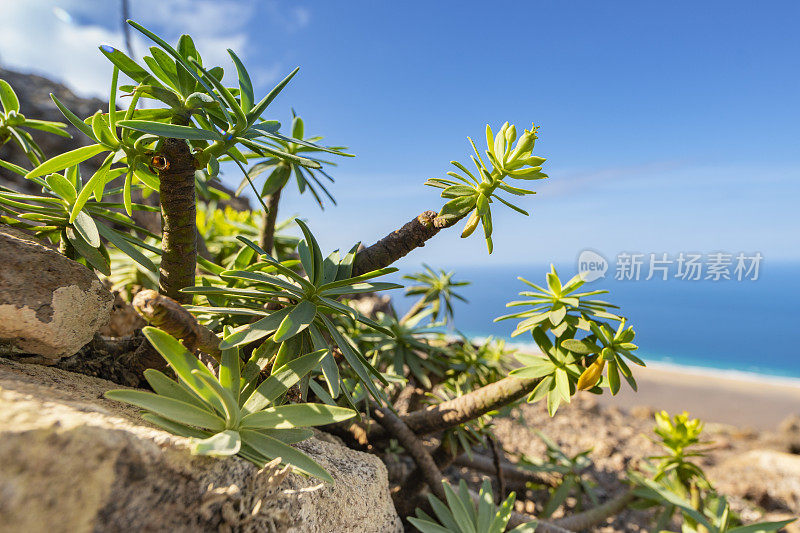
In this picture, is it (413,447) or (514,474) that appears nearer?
(413,447)

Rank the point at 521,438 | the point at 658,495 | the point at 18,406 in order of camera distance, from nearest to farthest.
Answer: the point at 18,406 → the point at 658,495 → the point at 521,438

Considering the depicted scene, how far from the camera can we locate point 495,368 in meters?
2.15

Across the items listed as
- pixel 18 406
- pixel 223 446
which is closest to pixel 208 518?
pixel 223 446

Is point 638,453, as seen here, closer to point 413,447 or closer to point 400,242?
point 413,447

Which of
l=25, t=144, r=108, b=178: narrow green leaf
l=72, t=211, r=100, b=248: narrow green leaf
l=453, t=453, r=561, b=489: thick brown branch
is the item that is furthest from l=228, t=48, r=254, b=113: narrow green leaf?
l=453, t=453, r=561, b=489: thick brown branch

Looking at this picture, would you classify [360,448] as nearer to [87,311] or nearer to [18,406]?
[87,311]

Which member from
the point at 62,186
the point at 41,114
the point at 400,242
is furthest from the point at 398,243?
the point at 41,114

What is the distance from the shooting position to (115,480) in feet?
2.18

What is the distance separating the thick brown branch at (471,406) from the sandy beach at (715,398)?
226 inches

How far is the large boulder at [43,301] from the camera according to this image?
0.98 meters

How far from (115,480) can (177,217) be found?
600 mm

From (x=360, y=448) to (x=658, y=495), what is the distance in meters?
1.45

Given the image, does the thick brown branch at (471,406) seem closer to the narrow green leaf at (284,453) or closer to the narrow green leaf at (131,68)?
the narrow green leaf at (284,453)

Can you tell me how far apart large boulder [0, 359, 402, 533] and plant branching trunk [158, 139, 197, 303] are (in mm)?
317
